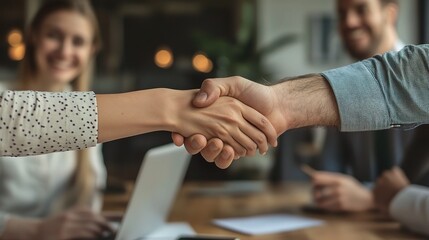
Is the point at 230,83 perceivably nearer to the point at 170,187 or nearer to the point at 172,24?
the point at 170,187

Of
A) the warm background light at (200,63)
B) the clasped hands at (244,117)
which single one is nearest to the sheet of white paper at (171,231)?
the clasped hands at (244,117)

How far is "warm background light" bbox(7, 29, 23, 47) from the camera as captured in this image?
22.4ft

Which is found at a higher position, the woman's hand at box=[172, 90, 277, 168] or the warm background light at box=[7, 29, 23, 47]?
the woman's hand at box=[172, 90, 277, 168]

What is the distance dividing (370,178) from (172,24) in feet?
17.0

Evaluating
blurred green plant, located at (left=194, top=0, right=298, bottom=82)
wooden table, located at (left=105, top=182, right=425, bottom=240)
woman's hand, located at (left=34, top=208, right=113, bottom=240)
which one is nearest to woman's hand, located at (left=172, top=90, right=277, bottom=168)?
wooden table, located at (left=105, top=182, right=425, bottom=240)

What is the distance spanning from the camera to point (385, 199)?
1696 mm

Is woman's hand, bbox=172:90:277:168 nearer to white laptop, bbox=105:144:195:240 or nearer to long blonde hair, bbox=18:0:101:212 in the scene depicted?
white laptop, bbox=105:144:195:240

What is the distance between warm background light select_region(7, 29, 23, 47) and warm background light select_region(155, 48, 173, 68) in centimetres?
163

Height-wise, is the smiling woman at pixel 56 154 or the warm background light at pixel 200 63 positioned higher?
the smiling woman at pixel 56 154

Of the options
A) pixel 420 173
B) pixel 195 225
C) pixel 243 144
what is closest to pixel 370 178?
pixel 420 173

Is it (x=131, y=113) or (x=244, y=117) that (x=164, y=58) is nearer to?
(x=244, y=117)

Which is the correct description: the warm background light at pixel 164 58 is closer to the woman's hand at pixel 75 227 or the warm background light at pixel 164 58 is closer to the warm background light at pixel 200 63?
the warm background light at pixel 200 63

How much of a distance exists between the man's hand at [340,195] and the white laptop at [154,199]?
468 millimetres

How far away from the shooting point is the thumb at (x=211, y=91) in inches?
47.2
